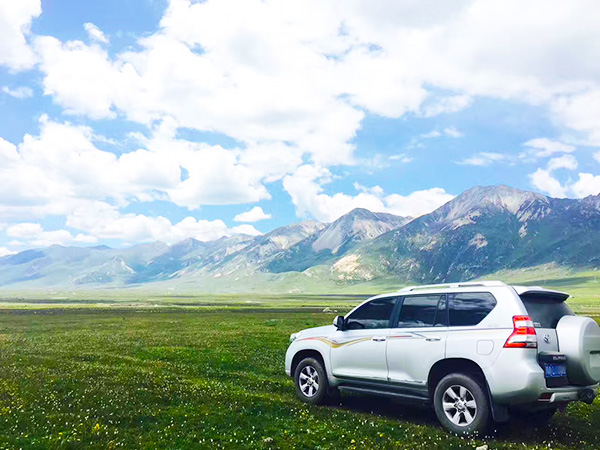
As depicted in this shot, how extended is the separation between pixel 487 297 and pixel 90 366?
59.9ft

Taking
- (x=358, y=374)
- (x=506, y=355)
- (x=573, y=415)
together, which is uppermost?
(x=506, y=355)

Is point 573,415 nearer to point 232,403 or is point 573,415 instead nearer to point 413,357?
point 413,357

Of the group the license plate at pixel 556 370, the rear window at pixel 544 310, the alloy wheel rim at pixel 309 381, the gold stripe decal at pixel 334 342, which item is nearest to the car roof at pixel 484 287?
the rear window at pixel 544 310

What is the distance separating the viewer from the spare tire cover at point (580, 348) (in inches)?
412

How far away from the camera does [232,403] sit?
45.6ft

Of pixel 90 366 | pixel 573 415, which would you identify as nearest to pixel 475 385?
pixel 573 415

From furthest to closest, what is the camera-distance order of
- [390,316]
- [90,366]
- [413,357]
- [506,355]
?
[90,366] → [390,316] → [413,357] → [506,355]

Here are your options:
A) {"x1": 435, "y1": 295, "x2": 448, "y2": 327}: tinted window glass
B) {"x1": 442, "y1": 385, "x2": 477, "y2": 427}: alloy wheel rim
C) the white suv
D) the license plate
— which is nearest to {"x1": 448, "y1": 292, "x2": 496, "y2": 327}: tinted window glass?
the white suv

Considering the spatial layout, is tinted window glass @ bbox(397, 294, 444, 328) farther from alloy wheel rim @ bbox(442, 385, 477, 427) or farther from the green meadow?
the green meadow

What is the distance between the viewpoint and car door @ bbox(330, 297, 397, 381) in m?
12.4

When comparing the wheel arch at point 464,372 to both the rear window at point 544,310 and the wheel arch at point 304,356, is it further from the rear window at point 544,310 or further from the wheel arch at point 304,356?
the wheel arch at point 304,356

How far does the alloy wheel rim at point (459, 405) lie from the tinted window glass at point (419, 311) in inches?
66.5

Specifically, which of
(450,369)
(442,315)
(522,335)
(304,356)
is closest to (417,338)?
(442,315)

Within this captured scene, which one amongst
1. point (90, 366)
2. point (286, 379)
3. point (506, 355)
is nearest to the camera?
point (506, 355)
